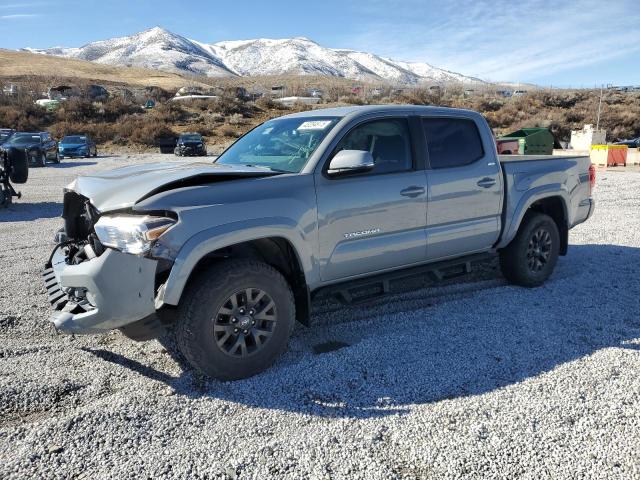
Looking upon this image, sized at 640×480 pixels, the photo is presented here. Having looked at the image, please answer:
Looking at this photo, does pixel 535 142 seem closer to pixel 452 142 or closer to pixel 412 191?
pixel 452 142

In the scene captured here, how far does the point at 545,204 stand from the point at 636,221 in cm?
451

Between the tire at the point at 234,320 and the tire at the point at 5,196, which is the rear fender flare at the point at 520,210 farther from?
the tire at the point at 5,196

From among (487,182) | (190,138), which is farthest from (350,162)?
(190,138)

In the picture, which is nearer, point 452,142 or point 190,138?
point 452,142

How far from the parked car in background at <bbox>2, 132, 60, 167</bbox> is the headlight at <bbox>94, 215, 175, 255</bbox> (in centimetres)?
1994

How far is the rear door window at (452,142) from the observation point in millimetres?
4562

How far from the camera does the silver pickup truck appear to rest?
317cm

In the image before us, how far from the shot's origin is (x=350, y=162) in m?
3.67

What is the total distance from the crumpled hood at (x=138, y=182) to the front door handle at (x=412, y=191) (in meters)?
1.11

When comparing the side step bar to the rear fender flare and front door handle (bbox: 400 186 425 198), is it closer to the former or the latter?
the rear fender flare

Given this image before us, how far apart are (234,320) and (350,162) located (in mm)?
1354

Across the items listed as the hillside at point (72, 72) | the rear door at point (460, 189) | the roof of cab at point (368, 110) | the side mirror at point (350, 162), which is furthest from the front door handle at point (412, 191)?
the hillside at point (72, 72)

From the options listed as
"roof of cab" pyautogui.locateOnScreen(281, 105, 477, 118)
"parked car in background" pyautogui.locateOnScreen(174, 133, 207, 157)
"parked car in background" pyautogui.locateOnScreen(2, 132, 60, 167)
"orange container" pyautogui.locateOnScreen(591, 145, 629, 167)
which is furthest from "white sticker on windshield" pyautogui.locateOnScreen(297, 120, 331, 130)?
"parked car in background" pyautogui.locateOnScreen(174, 133, 207, 157)

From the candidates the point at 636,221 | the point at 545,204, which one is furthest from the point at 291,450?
the point at 636,221
